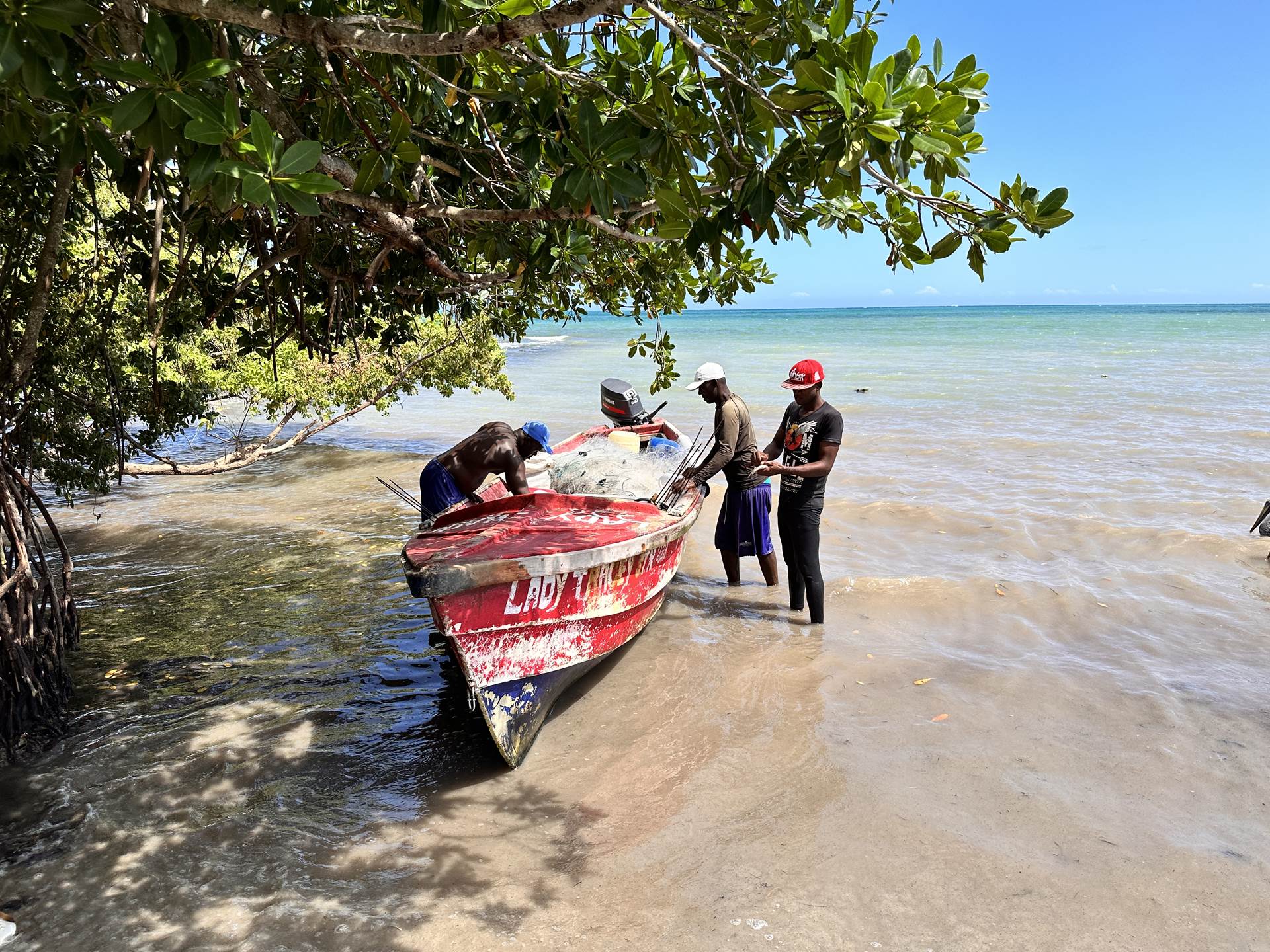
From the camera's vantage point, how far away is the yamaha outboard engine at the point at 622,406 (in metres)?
10.1

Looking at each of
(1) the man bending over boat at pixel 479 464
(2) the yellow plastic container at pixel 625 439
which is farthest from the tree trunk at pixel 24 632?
(2) the yellow plastic container at pixel 625 439

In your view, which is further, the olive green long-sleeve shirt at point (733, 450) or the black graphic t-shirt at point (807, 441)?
the olive green long-sleeve shirt at point (733, 450)

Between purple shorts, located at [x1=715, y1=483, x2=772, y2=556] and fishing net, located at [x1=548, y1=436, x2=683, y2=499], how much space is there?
0.64m

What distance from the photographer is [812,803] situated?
167 inches

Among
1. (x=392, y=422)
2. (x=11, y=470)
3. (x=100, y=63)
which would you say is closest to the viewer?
(x=100, y=63)

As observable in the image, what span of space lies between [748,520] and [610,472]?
1.27 metres

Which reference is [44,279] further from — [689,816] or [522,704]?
[689,816]

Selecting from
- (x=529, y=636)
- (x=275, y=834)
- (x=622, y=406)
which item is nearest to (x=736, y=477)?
(x=529, y=636)

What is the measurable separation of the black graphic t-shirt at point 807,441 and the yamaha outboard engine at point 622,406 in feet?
12.7

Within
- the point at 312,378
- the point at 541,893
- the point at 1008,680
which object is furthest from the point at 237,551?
the point at 1008,680

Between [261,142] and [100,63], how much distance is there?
1.28 ft

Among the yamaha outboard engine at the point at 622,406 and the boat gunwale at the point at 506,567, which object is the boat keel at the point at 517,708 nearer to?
the boat gunwale at the point at 506,567

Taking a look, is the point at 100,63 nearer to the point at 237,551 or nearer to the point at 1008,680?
the point at 1008,680

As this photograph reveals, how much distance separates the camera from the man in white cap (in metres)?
6.71
